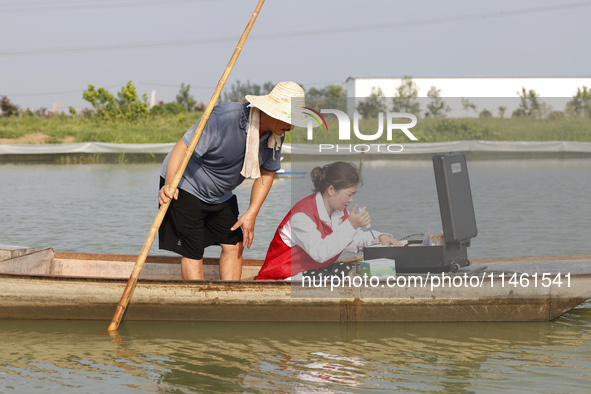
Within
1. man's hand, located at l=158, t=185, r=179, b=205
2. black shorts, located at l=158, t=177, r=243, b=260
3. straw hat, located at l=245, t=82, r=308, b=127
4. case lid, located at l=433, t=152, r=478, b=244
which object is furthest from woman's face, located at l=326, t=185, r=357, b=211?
man's hand, located at l=158, t=185, r=179, b=205

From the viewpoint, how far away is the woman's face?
193 inches

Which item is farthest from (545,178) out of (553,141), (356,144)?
(356,144)

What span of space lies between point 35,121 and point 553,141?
18454mm

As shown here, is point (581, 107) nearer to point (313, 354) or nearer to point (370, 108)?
point (370, 108)

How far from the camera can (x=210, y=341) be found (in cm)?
530

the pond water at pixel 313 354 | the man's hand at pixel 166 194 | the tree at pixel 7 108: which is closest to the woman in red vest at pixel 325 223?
the pond water at pixel 313 354

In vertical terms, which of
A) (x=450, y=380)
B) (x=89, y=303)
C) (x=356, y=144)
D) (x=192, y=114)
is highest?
A: (x=192, y=114)

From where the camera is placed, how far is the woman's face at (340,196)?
491cm

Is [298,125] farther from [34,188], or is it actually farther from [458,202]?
[34,188]

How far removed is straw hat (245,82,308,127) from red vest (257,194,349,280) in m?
0.51

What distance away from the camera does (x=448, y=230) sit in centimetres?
509

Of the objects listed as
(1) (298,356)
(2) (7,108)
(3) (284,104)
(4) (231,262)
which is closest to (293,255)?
(4) (231,262)

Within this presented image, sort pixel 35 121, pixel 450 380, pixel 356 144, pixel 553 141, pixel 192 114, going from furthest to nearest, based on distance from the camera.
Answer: pixel 192 114
pixel 35 121
pixel 553 141
pixel 356 144
pixel 450 380

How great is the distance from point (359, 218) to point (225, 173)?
1000 millimetres
